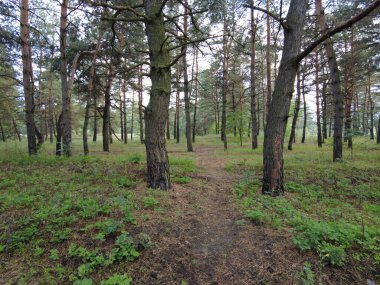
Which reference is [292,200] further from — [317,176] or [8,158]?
[8,158]

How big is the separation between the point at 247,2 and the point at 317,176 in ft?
17.6

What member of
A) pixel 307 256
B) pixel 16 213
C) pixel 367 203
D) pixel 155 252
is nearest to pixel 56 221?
pixel 16 213

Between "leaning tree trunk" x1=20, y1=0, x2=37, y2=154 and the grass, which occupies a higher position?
"leaning tree trunk" x1=20, y1=0, x2=37, y2=154

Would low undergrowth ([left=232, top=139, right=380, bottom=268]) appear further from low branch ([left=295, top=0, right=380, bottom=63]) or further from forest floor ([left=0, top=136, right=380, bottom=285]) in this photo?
low branch ([left=295, top=0, right=380, bottom=63])

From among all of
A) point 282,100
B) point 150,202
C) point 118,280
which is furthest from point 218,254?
point 282,100

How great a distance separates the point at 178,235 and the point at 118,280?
1.04m

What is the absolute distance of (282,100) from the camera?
450 cm

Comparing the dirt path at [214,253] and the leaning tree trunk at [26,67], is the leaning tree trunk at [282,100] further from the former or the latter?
the leaning tree trunk at [26,67]

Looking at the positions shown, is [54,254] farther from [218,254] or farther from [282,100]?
[282,100]

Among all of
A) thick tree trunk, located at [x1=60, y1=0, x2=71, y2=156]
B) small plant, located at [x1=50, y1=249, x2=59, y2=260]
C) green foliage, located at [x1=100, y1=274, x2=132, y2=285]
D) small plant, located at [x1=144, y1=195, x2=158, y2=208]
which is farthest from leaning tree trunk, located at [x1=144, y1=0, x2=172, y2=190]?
thick tree trunk, located at [x1=60, y1=0, x2=71, y2=156]

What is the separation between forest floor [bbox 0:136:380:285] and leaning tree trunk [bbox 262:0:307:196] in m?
0.54

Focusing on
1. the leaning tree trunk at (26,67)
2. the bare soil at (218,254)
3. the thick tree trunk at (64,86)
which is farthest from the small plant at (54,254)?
the leaning tree trunk at (26,67)

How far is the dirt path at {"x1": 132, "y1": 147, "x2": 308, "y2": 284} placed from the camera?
2.31m

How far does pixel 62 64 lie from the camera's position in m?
8.60
